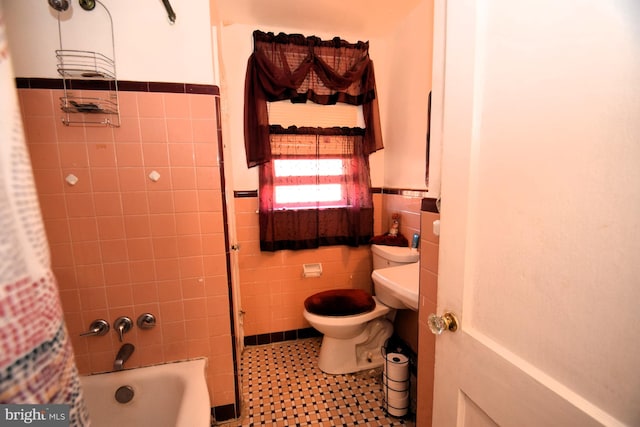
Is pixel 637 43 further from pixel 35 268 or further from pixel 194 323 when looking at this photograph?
pixel 194 323

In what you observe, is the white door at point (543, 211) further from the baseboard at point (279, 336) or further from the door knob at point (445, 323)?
the baseboard at point (279, 336)

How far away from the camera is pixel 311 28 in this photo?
198 centimetres

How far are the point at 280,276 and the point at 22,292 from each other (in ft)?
6.23

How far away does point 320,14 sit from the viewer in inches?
71.0

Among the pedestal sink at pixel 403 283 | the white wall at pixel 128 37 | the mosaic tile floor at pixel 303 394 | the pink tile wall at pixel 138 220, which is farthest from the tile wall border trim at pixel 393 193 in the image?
the mosaic tile floor at pixel 303 394

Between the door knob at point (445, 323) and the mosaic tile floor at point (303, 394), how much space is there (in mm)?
1127

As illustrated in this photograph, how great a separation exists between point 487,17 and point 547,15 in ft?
0.43

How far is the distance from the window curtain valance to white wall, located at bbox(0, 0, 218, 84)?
2.22ft

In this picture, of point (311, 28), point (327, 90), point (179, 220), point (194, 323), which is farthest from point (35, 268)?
point (311, 28)

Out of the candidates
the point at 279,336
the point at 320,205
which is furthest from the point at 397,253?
the point at 279,336

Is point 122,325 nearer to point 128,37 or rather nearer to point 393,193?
point 128,37

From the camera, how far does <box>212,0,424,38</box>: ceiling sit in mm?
1692

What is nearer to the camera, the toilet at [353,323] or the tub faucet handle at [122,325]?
the tub faucet handle at [122,325]

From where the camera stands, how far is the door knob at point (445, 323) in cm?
68
